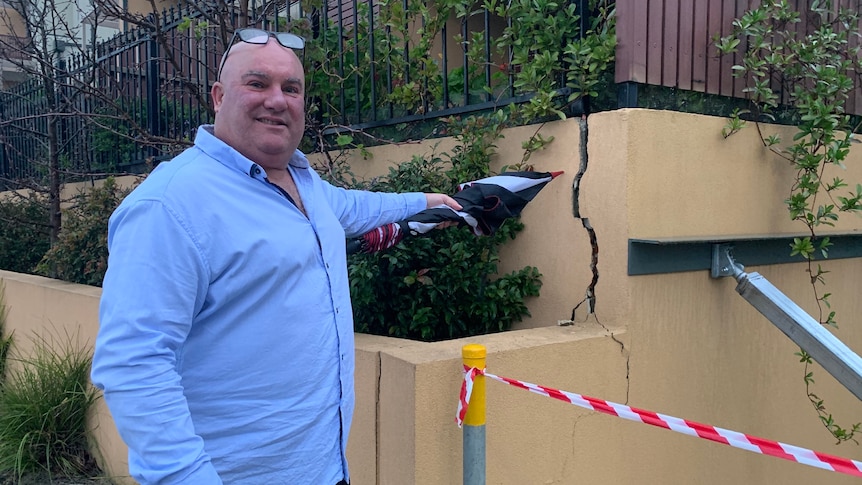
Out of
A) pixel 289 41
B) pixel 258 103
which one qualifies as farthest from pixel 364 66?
pixel 258 103

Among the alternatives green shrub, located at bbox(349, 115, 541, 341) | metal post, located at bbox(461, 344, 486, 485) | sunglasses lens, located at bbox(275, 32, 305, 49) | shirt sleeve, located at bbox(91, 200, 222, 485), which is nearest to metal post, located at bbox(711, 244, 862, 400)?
green shrub, located at bbox(349, 115, 541, 341)

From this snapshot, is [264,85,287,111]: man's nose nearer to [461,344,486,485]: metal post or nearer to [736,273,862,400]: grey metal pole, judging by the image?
[461,344,486,485]: metal post

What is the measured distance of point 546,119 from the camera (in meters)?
3.56

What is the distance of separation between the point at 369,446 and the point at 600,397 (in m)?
1.09

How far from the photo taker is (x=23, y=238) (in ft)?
25.6

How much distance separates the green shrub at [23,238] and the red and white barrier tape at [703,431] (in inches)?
265

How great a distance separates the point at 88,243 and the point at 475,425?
4223 millimetres

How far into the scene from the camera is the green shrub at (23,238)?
7750 mm

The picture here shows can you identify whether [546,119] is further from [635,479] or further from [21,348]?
[21,348]

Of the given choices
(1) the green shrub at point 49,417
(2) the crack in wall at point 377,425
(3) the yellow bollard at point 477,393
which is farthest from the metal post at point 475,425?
(1) the green shrub at point 49,417

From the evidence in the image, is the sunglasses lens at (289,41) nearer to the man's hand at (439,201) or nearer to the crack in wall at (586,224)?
the man's hand at (439,201)

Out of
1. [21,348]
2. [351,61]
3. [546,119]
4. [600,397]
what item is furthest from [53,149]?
[600,397]

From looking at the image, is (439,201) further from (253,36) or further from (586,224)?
(253,36)

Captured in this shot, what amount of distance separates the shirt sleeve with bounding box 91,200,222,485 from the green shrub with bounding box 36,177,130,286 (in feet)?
13.0
